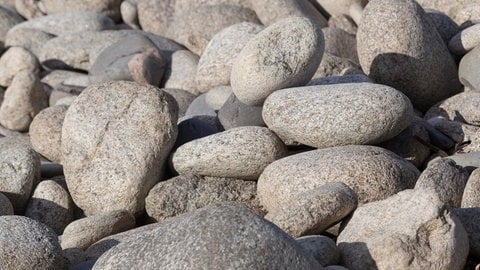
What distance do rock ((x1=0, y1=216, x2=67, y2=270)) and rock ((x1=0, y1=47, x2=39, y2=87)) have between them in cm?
569

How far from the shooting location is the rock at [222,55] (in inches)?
388

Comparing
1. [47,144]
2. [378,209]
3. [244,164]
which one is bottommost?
[47,144]

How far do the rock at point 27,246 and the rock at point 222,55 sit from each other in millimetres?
3962

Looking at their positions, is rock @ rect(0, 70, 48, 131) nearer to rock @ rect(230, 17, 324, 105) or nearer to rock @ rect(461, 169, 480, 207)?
rock @ rect(230, 17, 324, 105)

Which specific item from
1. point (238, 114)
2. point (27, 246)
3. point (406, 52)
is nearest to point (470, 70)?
point (406, 52)

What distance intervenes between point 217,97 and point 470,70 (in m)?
2.31

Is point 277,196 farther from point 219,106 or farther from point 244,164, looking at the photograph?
point 219,106

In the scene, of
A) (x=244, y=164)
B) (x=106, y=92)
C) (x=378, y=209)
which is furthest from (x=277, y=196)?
(x=106, y=92)

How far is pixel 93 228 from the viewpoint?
23.0 ft

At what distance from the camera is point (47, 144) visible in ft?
29.8

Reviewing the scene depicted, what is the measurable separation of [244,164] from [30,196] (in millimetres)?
1839

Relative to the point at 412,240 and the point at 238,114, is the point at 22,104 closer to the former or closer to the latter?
the point at 238,114

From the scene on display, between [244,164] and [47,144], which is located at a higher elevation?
[244,164]

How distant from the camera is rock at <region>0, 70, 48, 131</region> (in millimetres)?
10867
